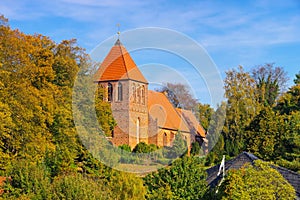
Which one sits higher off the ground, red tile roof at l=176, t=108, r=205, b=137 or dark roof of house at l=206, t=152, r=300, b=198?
red tile roof at l=176, t=108, r=205, b=137

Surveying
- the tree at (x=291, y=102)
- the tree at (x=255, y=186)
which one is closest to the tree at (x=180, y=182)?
the tree at (x=255, y=186)

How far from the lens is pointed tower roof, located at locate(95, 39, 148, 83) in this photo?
4028cm

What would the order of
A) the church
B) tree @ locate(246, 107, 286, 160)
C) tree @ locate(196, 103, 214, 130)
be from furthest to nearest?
tree @ locate(196, 103, 214, 130) → the church → tree @ locate(246, 107, 286, 160)

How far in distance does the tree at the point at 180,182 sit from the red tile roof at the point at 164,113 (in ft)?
96.9

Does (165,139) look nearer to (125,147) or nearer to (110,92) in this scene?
(110,92)

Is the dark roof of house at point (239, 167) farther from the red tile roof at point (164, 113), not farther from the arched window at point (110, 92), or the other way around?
the red tile roof at point (164, 113)

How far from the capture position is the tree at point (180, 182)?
20.1 meters

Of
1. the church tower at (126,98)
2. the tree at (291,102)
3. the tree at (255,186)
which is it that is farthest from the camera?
the tree at (291,102)

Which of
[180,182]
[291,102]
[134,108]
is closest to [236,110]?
[291,102]

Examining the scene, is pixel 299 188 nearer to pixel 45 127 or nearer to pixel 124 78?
pixel 45 127

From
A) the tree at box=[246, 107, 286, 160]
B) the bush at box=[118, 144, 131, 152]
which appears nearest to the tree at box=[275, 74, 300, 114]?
the tree at box=[246, 107, 286, 160]

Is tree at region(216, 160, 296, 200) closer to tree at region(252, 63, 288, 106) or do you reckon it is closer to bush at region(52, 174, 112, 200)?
bush at region(52, 174, 112, 200)

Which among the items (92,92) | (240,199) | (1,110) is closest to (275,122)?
(92,92)

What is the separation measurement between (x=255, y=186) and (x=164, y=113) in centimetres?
3632
